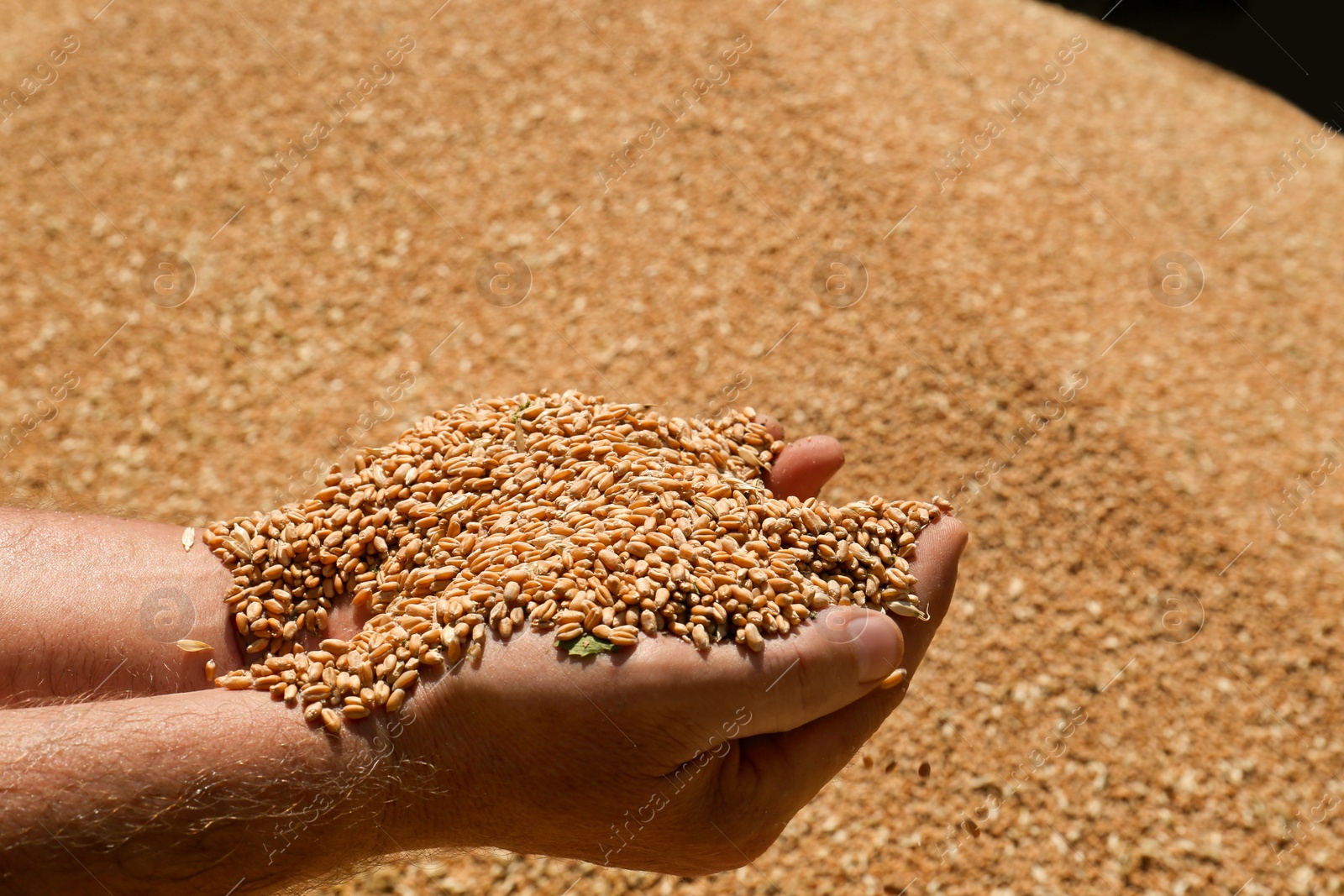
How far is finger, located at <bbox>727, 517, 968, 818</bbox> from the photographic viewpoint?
2113mm

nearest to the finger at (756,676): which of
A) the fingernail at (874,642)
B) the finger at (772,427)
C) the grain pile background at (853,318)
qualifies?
the fingernail at (874,642)

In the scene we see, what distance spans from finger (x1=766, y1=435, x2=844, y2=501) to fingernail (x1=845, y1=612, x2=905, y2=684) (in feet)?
2.13

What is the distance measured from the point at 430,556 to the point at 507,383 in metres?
2.08

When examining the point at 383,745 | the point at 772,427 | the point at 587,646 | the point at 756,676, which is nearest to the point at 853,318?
the point at 772,427

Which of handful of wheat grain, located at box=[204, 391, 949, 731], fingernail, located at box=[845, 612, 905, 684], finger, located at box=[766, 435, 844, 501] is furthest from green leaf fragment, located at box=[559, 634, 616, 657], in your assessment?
finger, located at box=[766, 435, 844, 501]

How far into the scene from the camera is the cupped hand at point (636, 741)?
6.06 feet

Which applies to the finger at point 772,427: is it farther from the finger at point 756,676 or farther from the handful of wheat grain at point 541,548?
the finger at point 756,676

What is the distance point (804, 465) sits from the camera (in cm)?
257

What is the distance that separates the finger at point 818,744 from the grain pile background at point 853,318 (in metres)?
1.08

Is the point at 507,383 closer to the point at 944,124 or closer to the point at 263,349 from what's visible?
the point at 263,349

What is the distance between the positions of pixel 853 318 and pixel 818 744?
8.16 ft

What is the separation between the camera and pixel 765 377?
4.10m

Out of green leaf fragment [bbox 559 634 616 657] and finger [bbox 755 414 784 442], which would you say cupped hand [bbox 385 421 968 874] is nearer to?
green leaf fragment [bbox 559 634 616 657]

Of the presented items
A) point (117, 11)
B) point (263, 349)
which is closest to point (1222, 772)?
point (263, 349)
